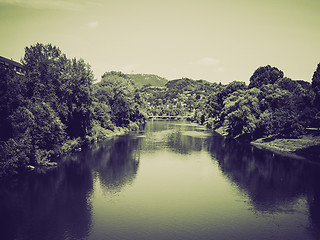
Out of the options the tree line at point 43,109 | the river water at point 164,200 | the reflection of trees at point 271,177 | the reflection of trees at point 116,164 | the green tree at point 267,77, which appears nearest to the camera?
the river water at point 164,200

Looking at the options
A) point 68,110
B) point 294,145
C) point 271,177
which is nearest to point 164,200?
point 271,177

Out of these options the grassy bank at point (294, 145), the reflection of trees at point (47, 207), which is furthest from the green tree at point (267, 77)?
the reflection of trees at point (47, 207)

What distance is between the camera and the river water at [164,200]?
3038 centimetres

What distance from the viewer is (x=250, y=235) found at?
29.6 metres

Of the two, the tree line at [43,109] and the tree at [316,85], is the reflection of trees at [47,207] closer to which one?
the tree line at [43,109]

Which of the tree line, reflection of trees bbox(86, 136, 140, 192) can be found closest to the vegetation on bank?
the tree line

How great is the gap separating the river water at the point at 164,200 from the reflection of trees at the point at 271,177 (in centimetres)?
18

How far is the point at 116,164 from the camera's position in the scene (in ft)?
198

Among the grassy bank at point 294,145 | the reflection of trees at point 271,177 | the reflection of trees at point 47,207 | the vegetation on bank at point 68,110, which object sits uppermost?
the vegetation on bank at point 68,110

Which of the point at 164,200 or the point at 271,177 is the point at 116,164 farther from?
the point at 271,177

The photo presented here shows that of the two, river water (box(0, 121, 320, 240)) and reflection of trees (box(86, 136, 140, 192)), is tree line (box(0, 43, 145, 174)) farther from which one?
reflection of trees (box(86, 136, 140, 192))

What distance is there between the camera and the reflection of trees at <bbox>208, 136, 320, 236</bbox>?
131 ft

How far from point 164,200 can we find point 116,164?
918 inches

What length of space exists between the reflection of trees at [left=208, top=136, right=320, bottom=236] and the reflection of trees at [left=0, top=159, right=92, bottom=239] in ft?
87.4
